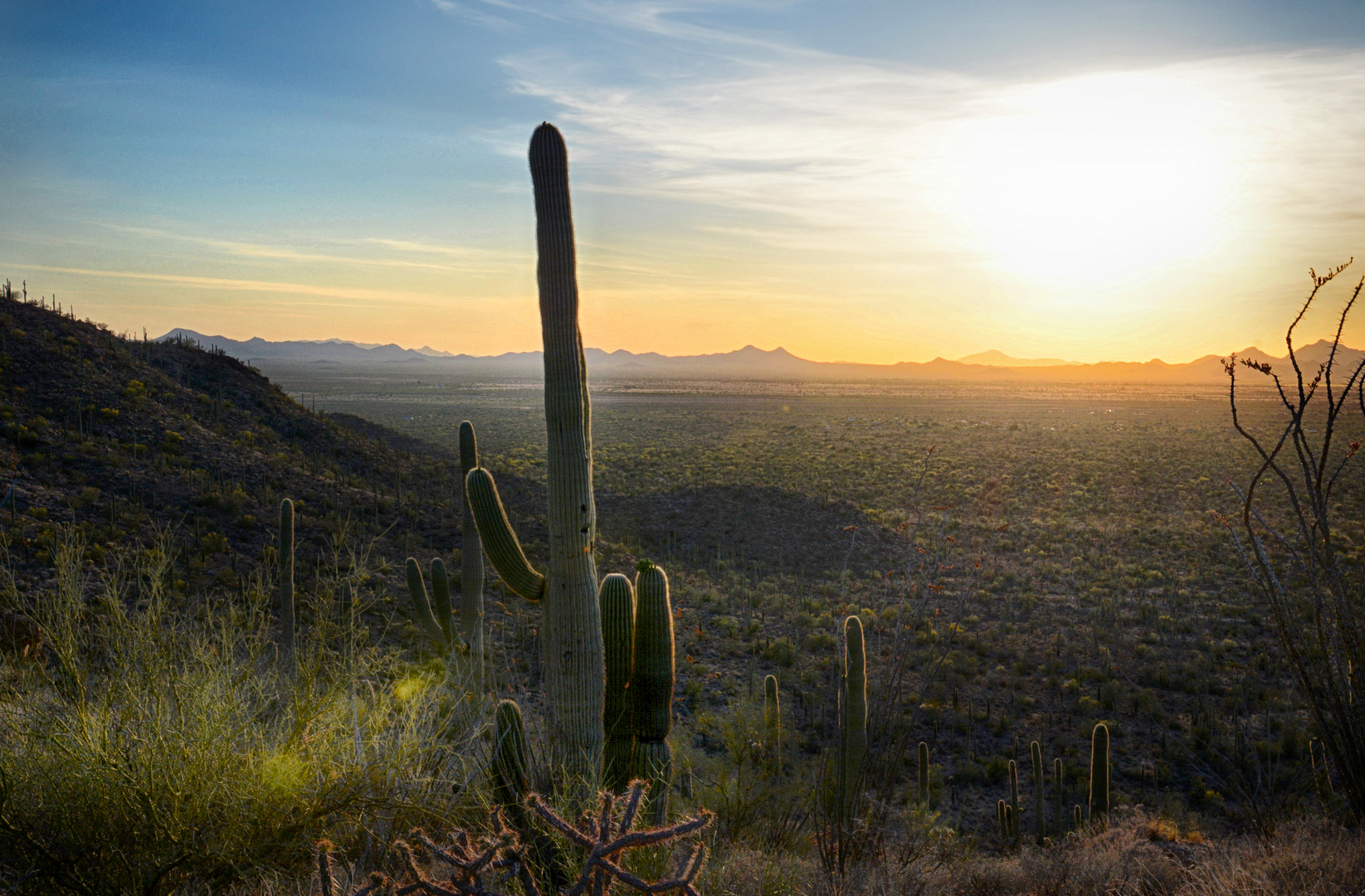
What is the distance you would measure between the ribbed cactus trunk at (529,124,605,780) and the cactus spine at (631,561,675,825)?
350 millimetres

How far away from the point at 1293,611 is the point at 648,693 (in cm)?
446

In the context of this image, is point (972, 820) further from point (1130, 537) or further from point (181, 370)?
point (181, 370)

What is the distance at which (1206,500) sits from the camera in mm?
29969

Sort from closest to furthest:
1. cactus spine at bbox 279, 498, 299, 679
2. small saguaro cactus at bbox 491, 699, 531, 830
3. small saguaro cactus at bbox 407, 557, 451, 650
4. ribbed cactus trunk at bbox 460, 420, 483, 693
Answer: small saguaro cactus at bbox 491, 699, 531, 830 → ribbed cactus trunk at bbox 460, 420, 483, 693 → cactus spine at bbox 279, 498, 299, 679 → small saguaro cactus at bbox 407, 557, 451, 650

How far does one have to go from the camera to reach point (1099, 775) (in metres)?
9.36

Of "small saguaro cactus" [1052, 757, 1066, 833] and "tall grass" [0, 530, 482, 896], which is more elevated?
"tall grass" [0, 530, 482, 896]

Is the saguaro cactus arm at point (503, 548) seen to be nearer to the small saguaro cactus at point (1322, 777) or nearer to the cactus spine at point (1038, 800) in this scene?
the small saguaro cactus at point (1322, 777)

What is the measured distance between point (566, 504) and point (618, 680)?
137 centimetres

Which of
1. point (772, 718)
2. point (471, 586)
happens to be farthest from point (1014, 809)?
point (471, 586)

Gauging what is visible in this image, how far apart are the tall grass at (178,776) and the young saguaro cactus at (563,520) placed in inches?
36.7

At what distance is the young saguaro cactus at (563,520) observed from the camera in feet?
17.3

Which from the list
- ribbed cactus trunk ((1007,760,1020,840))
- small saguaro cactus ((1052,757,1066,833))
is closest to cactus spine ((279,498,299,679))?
ribbed cactus trunk ((1007,760,1020,840))

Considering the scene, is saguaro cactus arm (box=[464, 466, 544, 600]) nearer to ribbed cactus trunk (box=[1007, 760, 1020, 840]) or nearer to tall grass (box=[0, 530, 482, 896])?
tall grass (box=[0, 530, 482, 896])

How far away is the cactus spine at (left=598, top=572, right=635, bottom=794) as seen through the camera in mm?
5586
